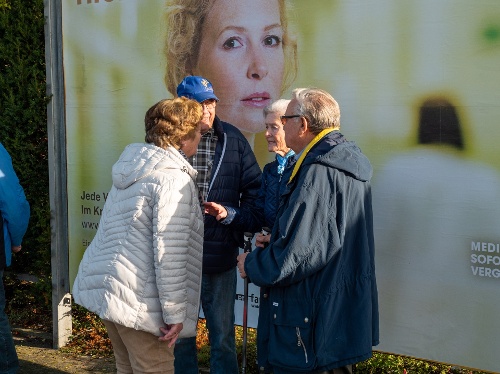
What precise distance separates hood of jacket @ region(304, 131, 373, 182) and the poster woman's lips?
1.45 meters

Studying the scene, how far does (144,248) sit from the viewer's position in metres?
2.87

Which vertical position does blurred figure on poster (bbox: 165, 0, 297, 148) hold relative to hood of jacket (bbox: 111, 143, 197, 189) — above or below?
above

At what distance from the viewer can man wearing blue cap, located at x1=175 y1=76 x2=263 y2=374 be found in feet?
12.0

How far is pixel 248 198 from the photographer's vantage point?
3.84m

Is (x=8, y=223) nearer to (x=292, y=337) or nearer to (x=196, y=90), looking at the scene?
(x=196, y=90)

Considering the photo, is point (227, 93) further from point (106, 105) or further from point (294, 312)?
point (294, 312)

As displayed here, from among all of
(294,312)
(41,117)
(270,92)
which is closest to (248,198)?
(270,92)

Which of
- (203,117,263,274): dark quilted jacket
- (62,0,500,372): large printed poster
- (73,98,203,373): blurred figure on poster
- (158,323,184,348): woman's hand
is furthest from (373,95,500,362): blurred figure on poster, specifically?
(158,323,184,348): woman's hand

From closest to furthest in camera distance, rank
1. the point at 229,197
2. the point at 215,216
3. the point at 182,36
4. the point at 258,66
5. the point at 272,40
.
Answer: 1. the point at 215,216
2. the point at 229,197
3. the point at 272,40
4. the point at 258,66
5. the point at 182,36

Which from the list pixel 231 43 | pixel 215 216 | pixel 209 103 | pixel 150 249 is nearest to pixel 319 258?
pixel 150 249

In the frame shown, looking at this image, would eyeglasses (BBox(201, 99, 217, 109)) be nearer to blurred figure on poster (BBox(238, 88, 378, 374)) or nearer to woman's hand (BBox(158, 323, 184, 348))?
blurred figure on poster (BBox(238, 88, 378, 374))

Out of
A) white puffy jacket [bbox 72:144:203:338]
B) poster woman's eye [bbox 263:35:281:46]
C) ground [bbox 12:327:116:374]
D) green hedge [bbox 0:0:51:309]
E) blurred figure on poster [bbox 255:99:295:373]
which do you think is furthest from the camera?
green hedge [bbox 0:0:51:309]

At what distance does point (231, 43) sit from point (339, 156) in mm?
1875

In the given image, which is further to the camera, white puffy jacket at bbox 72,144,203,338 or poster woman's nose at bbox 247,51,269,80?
poster woman's nose at bbox 247,51,269,80
